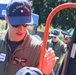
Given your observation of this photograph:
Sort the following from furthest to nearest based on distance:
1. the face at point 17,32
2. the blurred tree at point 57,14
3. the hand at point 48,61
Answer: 1. the blurred tree at point 57,14
2. the face at point 17,32
3. the hand at point 48,61

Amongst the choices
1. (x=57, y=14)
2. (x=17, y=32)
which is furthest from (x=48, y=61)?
(x=57, y=14)

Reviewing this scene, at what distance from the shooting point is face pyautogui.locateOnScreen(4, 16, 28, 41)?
2.66m

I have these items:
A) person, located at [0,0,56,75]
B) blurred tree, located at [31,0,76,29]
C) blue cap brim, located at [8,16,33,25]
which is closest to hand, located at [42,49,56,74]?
person, located at [0,0,56,75]

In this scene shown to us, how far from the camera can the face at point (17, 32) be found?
2.66 m

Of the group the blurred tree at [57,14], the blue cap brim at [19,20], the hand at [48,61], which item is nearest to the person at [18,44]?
the blue cap brim at [19,20]

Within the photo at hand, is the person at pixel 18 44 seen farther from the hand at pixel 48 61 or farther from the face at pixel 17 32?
the hand at pixel 48 61

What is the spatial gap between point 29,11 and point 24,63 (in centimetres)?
42

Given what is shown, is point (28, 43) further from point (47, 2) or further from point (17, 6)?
point (47, 2)

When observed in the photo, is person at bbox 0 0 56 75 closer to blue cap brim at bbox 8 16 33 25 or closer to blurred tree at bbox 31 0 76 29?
blue cap brim at bbox 8 16 33 25

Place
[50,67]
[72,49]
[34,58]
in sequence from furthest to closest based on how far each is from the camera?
[34,58] < [50,67] < [72,49]

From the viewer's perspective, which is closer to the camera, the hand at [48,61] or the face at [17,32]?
the hand at [48,61]

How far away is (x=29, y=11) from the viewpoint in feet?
9.06

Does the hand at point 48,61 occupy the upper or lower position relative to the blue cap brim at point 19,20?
lower

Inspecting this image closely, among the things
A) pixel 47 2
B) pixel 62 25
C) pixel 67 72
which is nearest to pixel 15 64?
pixel 67 72
